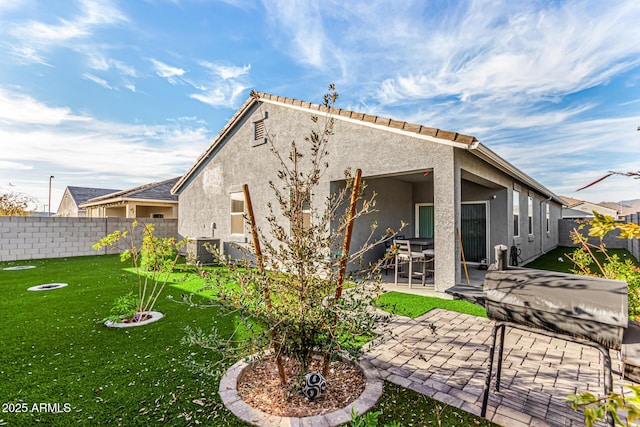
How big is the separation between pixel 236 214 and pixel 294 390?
34.3 feet

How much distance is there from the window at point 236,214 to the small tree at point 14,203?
17.0 meters

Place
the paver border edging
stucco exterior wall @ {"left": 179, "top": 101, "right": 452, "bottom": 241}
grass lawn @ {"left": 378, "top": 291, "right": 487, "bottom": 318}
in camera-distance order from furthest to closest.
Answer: stucco exterior wall @ {"left": 179, "top": 101, "right": 452, "bottom": 241} < grass lawn @ {"left": 378, "top": 291, "right": 487, "bottom": 318} < the paver border edging

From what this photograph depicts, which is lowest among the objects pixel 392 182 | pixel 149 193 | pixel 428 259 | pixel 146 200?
pixel 428 259

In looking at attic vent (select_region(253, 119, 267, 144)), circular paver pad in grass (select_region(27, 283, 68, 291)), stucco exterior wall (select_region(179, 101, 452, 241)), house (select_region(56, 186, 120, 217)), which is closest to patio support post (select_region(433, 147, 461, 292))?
stucco exterior wall (select_region(179, 101, 452, 241))

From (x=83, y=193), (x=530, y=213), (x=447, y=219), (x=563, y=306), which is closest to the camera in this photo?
(x=563, y=306)

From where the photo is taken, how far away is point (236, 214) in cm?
1262

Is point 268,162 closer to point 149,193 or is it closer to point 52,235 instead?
point 52,235

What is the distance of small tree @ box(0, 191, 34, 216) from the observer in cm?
1929

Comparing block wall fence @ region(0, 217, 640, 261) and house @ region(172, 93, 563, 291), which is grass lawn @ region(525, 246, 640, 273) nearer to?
house @ region(172, 93, 563, 291)

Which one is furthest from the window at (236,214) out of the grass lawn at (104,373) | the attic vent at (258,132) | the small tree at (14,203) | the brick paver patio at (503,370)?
the small tree at (14,203)

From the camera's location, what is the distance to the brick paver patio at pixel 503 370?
116 inches

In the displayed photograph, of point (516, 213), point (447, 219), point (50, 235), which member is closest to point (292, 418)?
point (447, 219)

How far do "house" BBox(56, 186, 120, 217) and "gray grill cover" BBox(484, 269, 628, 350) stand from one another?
119 ft

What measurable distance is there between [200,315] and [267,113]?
26.1 feet
